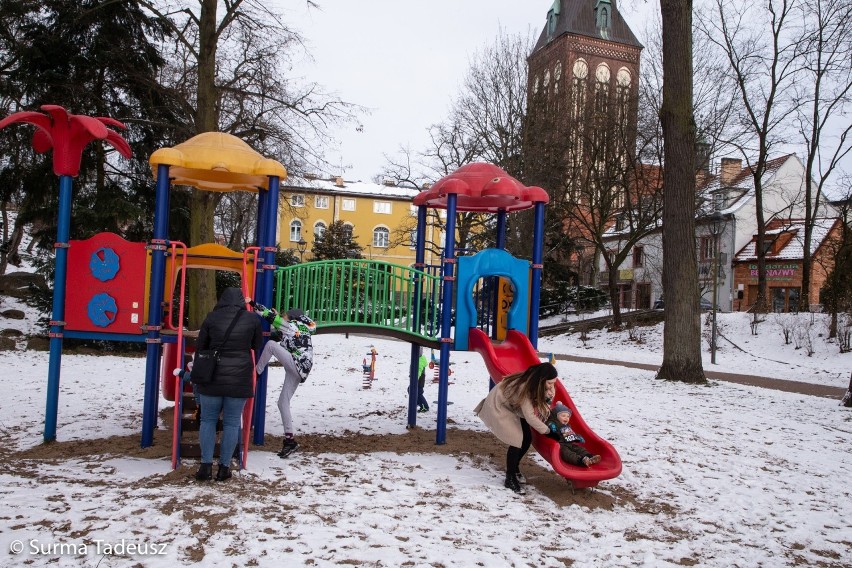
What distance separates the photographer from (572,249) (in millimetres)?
33750

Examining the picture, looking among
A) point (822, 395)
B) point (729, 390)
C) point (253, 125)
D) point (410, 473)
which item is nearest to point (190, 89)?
point (253, 125)

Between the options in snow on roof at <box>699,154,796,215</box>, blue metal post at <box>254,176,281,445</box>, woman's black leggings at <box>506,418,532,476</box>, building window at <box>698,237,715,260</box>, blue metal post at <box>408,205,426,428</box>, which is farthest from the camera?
snow on roof at <box>699,154,796,215</box>

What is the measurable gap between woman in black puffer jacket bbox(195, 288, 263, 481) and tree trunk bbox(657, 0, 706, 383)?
10.9 metres

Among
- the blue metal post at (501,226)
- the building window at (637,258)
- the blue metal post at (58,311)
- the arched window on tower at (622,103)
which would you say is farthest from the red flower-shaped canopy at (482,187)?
the building window at (637,258)

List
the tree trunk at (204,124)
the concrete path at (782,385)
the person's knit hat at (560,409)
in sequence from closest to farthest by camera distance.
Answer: the person's knit hat at (560,409) → the tree trunk at (204,124) → the concrete path at (782,385)

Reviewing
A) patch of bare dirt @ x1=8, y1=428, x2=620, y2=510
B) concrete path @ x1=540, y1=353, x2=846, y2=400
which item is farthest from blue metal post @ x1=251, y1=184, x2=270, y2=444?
concrete path @ x1=540, y1=353, x2=846, y2=400

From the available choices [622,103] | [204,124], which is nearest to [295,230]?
[622,103]

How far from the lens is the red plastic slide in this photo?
5801 millimetres

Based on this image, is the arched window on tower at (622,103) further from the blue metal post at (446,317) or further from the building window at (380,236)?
the building window at (380,236)

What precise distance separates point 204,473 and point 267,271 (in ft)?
7.72

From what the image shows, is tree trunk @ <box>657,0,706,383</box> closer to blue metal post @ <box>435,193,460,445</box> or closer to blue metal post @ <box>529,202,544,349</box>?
blue metal post @ <box>529,202,544,349</box>

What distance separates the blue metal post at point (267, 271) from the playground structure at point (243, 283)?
15mm

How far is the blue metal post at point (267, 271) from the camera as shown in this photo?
23.4 ft

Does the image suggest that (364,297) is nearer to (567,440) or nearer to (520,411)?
(520,411)
